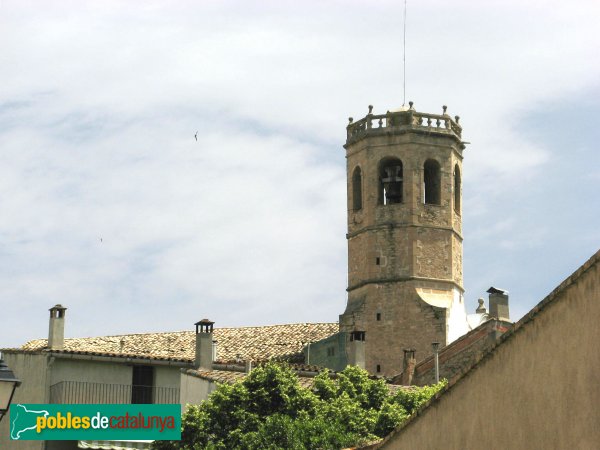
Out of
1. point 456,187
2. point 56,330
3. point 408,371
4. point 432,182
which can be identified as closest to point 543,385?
point 56,330

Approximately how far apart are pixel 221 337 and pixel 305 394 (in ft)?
80.4

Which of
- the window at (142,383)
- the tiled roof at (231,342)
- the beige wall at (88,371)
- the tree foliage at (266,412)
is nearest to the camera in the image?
the tree foliage at (266,412)

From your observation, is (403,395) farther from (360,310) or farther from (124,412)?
(360,310)

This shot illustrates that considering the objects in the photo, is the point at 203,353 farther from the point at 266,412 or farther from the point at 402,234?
the point at 402,234

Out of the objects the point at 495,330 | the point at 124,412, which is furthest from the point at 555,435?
the point at 495,330

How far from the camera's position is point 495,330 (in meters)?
44.7

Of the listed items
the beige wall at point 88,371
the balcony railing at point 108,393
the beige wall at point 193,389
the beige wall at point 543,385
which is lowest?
the beige wall at point 543,385

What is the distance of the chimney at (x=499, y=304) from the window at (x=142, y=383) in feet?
44.4

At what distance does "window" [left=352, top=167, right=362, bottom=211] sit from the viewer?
56750mm

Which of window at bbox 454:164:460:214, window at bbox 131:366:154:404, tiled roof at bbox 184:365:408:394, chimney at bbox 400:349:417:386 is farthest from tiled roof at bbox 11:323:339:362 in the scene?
tiled roof at bbox 184:365:408:394

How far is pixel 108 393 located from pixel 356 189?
1993cm

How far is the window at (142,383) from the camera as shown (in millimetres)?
39312

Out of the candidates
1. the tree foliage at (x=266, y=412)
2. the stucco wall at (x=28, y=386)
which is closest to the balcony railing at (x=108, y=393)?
the stucco wall at (x=28, y=386)

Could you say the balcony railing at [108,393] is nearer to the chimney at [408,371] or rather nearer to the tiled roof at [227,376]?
the tiled roof at [227,376]
